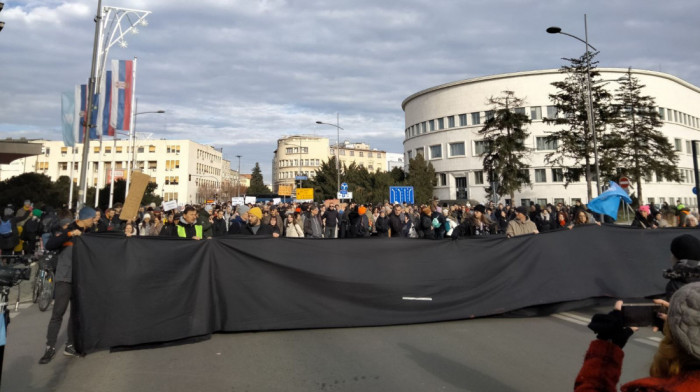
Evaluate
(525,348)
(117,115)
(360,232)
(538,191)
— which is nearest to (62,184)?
Answer: (117,115)

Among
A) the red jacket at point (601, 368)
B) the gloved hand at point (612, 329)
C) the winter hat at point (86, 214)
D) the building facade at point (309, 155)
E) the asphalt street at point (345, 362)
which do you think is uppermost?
the building facade at point (309, 155)

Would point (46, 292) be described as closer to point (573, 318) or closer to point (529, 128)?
point (573, 318)

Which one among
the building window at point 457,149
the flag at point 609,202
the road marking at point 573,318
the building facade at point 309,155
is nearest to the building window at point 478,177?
the building window at point 457,149

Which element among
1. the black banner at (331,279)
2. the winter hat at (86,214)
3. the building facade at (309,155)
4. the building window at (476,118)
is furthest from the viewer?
the building facade at (309,155)

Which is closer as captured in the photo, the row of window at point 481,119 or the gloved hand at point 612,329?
the gloved hand at point 612,329

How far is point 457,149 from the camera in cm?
6656

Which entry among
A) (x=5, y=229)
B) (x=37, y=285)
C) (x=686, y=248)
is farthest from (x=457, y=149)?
(x=686, y=248)

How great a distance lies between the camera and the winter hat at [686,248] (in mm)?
3639

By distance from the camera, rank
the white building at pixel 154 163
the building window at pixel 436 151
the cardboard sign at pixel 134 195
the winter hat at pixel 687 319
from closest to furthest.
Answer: the winter hat at pixel 687 319, the cardboard sign at pixel 134 195, the building window at pixel 436 151, the white building at pixel 154 163

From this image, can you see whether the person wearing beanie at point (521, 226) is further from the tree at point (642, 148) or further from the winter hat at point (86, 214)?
the tree at point (642, 148)

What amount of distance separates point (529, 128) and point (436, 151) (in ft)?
45.5

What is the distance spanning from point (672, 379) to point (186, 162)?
368ft

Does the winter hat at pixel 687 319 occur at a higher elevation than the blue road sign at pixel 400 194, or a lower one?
lower

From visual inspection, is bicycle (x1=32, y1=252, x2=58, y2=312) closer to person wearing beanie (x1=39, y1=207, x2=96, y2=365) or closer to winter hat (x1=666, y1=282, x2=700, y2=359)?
person wearing beanie (x1=39, y1=207, x2=96, y2=365)
